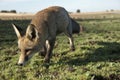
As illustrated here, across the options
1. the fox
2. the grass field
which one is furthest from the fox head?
the grass field

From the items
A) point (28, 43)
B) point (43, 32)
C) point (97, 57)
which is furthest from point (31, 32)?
point (97, 57)

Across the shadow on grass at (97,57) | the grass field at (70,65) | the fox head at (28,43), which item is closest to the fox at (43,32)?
the fox head at (28,43)

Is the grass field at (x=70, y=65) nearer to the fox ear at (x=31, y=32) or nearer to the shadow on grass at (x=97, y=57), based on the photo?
the shadow on grass at (x=97, y=57)

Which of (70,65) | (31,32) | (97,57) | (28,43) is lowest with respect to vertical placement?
(97,57)

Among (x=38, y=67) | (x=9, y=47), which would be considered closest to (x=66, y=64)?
(x=38, y=67)

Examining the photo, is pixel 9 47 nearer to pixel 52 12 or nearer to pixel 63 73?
pixel 52 12

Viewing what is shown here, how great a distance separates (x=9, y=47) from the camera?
1689cm

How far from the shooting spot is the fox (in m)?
11.3

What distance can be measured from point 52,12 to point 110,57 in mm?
3066

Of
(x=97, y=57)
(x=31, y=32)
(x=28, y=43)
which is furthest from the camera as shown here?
(x=97, y=57)

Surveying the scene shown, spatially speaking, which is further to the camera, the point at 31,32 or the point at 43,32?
the point at 43,32

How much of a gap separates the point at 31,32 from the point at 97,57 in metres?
3.40

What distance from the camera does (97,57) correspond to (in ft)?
43.7

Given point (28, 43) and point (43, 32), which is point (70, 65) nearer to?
point (43, 32)
